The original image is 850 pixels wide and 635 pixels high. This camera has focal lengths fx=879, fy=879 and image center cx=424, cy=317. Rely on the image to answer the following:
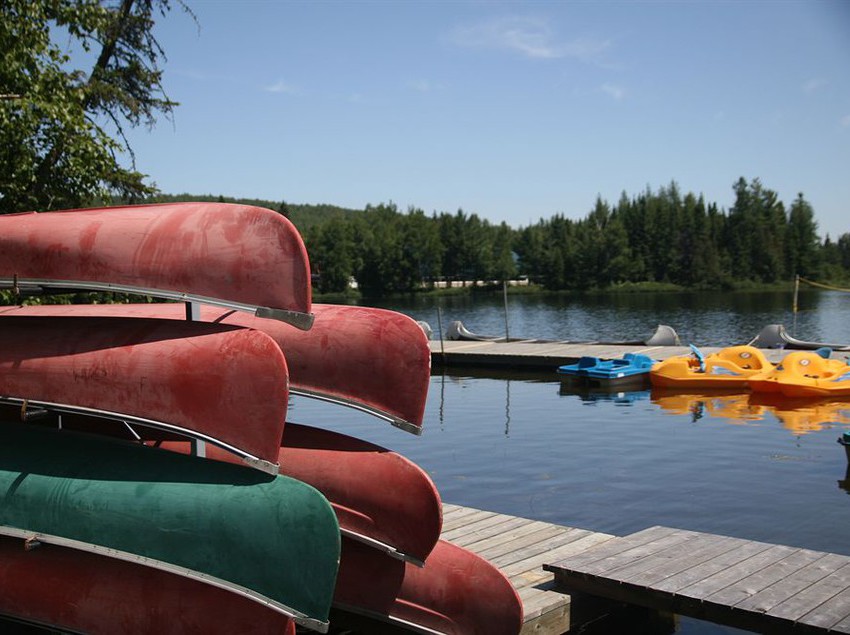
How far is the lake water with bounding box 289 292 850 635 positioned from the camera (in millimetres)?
10727

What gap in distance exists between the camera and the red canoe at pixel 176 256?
486 cm

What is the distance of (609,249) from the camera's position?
117375 millimetres

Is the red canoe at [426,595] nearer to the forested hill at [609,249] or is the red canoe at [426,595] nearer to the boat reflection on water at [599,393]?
the boat reflection on water at [599,393]

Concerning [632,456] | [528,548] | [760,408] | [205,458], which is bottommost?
[632,456]

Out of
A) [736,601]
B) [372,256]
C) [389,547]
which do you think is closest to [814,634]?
[736,601]

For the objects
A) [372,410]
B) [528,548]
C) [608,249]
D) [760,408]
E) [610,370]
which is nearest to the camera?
[372,410]

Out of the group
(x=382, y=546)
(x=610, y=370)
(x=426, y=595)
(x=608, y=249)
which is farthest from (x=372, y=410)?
(x=608, y=249)

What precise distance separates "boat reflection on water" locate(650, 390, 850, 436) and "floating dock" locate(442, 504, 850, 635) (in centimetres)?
1007

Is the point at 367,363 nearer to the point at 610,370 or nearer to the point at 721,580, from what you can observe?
the point at 721,580

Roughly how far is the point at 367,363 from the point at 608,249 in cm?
11494

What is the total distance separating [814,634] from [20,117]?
1026 cm

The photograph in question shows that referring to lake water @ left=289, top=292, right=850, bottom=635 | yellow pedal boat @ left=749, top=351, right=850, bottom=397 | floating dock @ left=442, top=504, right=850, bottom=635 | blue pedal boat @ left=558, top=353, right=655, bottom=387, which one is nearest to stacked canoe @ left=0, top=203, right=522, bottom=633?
floating dock @ left=442, top=504, right=850, bottom=635

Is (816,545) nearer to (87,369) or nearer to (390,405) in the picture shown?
(390,405)

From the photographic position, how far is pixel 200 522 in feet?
15.2
